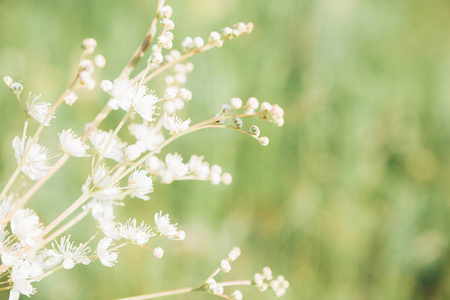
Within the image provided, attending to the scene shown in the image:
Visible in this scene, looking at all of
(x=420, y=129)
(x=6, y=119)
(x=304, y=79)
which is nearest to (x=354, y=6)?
(x=304, y=79)

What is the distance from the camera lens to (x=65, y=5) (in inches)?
75.4

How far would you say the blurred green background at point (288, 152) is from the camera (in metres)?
1.77

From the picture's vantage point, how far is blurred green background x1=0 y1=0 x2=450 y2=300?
1769 mm

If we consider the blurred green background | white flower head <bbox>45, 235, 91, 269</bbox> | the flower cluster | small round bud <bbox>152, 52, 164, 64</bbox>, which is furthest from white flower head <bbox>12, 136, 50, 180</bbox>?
the blurred green background

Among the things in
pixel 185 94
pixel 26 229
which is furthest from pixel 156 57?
pixel 26 229

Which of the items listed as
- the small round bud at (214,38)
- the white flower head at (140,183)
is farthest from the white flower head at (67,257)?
the small round bud at (214,38)

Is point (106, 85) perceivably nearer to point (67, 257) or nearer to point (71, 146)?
point (71, 146)

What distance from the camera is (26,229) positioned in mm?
577

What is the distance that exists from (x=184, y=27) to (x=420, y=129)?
3.96ft

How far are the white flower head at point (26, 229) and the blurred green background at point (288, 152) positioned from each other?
1.09 metres

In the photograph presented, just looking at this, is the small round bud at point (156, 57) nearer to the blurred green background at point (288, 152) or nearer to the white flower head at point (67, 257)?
the white flower head at point (67, 257)

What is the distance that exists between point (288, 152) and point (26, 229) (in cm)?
150

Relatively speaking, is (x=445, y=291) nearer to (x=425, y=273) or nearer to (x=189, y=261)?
(x=425, y=273)

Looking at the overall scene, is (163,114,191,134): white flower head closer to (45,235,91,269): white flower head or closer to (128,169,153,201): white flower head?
(128,169,153,201): white flower head
